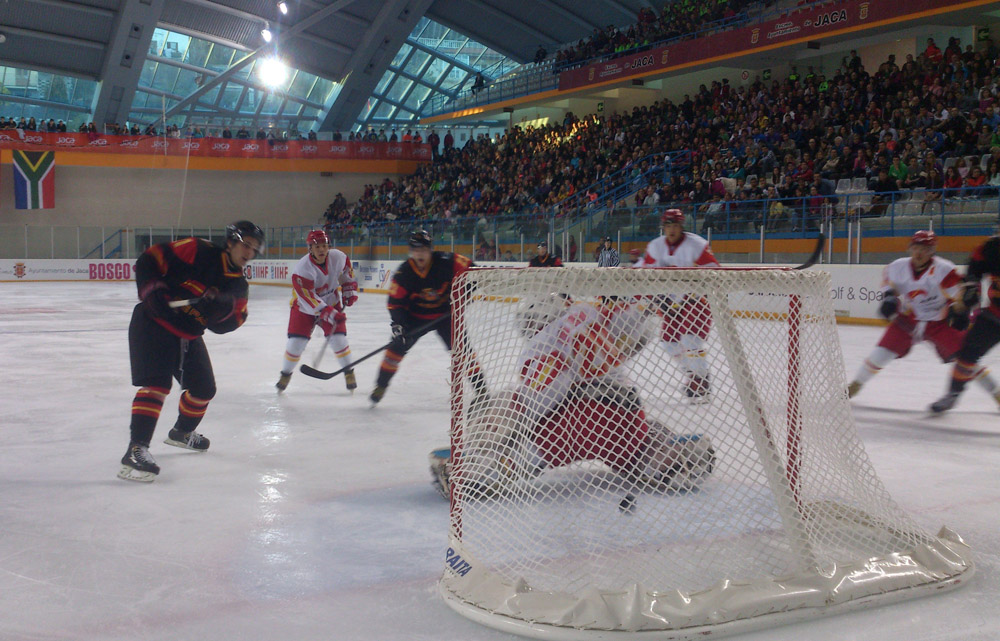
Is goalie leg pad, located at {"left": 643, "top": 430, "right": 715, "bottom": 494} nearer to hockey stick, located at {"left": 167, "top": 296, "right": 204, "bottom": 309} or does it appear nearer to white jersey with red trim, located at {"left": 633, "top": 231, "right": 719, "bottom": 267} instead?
hockey stick, located at {"left": 167, "top": 296, "right": 204, "bottom": 309}

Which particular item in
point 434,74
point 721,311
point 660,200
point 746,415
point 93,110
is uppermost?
point 434,74

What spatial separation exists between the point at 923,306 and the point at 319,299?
4202 millimetres

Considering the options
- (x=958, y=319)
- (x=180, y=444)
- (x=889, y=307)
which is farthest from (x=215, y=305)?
(x=958, y=319)

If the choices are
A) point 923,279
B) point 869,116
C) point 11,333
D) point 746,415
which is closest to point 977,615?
point 746,415

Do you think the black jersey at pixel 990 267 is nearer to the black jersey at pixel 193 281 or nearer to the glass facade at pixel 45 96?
the black jersey at pixel 193 281

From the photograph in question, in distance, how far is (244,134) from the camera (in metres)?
29.1

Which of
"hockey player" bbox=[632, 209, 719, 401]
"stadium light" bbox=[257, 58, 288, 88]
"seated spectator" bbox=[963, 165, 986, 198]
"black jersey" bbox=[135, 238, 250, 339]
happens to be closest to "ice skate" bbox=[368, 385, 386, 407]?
"black jersey" bbox=[135, 238, 250, 339]

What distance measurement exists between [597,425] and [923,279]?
11.3ft

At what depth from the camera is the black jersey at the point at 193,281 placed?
393 cm

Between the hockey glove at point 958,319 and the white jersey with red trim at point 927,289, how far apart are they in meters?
0.05

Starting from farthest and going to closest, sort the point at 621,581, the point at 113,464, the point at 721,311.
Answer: the point at 113,464 < the point at 721,311 < the point at 621,581

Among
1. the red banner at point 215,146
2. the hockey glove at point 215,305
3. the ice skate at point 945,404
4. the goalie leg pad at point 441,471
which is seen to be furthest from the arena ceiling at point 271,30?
the goalie leg pad at point 441,471

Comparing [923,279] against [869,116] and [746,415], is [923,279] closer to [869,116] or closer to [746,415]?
[746,415]

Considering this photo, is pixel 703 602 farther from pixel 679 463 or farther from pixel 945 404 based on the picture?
pixel 945 404
